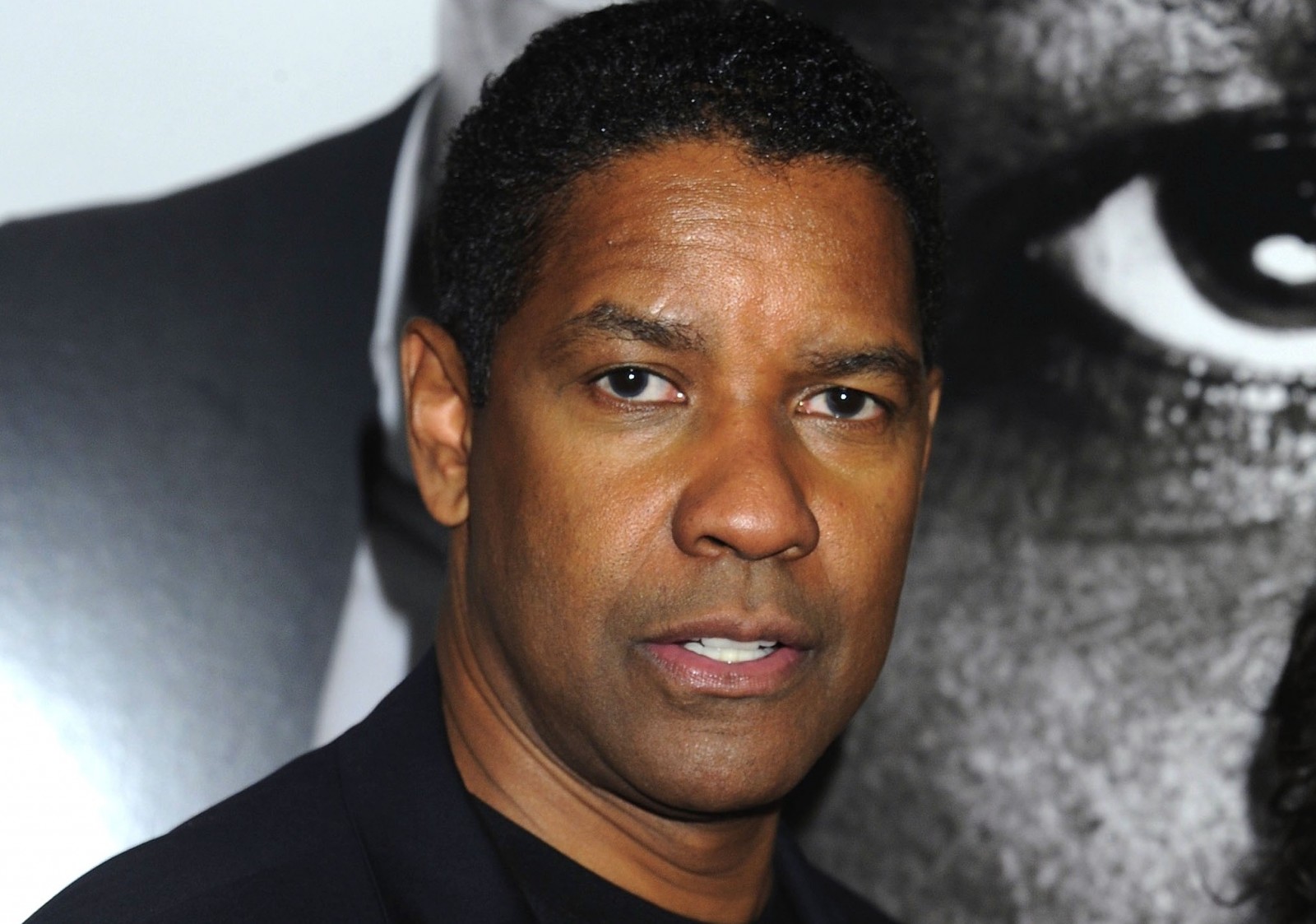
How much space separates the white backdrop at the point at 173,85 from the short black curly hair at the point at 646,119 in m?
0.45

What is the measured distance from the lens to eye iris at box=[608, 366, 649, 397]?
1.49 m

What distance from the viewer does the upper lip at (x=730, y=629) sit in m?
1.44

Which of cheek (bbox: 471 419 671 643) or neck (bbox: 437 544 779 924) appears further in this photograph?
neck (bbox: 437 544 779 924)

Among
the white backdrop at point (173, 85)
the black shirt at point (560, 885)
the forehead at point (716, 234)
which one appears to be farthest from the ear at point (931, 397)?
the white backdrop at point (173, 85)

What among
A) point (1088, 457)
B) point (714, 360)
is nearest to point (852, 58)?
point (714, 360)

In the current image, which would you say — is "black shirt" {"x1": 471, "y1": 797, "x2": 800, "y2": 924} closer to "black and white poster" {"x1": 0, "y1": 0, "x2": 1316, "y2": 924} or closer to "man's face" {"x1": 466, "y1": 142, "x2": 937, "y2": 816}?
"man's face" {"x1": 466, "y1": 142, "x2": 937, "y2": 816}

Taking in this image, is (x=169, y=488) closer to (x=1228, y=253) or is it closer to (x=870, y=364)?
(x=870, y=364)

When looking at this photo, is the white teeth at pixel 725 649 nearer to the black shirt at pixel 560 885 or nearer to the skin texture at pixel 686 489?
the skin texture at pixel 686 489

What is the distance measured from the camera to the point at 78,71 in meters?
1.94

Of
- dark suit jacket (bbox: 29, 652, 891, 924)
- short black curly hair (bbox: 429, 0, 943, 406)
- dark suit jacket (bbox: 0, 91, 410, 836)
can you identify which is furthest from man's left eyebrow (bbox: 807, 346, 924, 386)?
dark suit jacket (bbox: 0, 91, 410, 836)

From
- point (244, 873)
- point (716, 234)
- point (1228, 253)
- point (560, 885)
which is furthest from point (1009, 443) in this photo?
point (244, 873)

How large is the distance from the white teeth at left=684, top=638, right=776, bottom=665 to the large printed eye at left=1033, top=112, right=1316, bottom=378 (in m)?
0.95

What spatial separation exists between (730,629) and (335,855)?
404 mm

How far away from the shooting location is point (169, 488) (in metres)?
1.96
